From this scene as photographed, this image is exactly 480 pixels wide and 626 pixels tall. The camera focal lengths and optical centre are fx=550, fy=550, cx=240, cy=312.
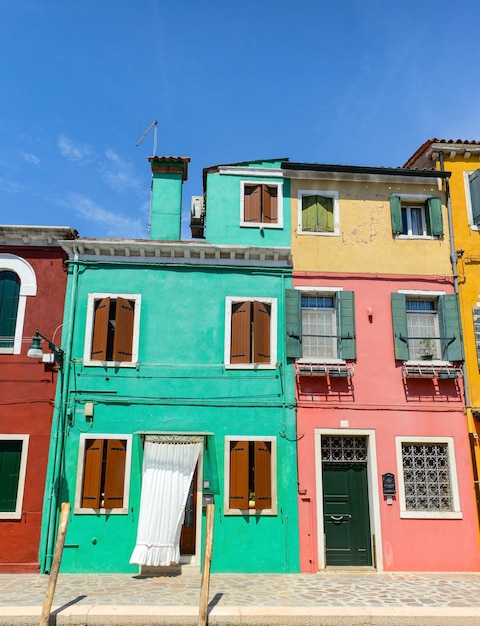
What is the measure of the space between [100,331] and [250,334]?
344 centimetres

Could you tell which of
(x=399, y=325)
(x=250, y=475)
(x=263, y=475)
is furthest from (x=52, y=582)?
(x=399, y=325)

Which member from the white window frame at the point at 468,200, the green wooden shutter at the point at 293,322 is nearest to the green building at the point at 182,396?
the green wooden shutter at the point at 293,322

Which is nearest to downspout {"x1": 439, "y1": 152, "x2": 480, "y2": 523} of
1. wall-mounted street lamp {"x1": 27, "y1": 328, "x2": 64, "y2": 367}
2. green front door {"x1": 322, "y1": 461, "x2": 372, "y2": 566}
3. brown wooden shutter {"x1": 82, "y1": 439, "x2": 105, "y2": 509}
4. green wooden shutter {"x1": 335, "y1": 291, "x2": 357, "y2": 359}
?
green front door {"x1": 322, "y1": 461, "x2": 372, "y2": 566}

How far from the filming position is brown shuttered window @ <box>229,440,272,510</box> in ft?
38.7

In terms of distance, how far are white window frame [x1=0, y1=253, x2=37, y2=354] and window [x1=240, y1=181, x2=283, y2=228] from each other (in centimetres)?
522

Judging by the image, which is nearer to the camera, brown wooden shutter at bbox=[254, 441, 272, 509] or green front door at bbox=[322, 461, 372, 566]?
brown wooden shutter at bbox=[254, 441, 272, 509]

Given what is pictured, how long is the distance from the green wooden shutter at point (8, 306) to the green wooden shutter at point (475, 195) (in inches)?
445

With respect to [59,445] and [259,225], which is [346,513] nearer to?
[59,445]

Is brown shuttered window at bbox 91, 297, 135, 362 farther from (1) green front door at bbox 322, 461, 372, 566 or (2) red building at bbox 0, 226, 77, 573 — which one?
(1) green front door at bbox 322, 461, 372, 566

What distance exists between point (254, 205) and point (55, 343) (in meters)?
5.85

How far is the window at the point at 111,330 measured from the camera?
12.5 m

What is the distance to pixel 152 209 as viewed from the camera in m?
14.3

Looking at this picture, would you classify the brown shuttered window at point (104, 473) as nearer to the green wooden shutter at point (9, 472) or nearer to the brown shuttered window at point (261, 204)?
the green wooden shutter at point (9, 472)

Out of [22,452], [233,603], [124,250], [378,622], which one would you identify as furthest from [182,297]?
[378,622]
